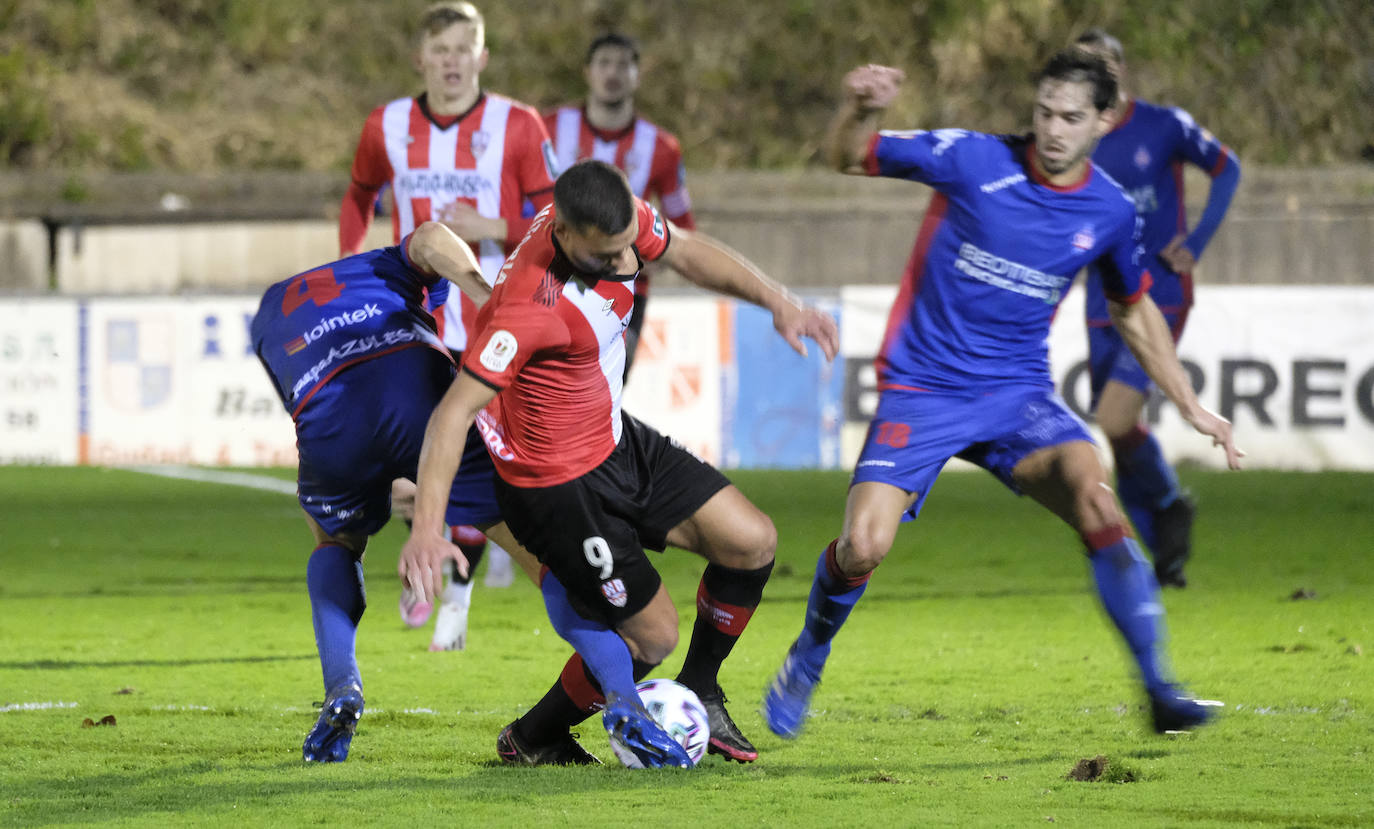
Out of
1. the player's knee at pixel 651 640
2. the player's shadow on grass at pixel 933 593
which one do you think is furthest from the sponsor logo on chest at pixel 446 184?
the player's knee at pixel 651 640

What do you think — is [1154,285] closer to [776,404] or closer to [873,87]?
[873,87]

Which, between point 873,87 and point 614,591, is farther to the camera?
point 873,87

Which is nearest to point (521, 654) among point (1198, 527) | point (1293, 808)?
point (1293, 808)

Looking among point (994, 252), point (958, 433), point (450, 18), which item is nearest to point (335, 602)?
point (958, 433)

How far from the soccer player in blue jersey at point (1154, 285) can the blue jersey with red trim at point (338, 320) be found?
134 inches

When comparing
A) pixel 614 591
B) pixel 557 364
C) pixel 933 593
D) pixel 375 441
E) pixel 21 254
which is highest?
pixel 557 364

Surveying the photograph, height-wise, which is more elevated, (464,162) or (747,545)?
(464,162)

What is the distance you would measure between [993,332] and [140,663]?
3.00m

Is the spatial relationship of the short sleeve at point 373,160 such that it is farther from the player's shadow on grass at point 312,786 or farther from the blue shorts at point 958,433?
the player's shadow on grass at point 312,786

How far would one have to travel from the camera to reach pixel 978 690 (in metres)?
5.27

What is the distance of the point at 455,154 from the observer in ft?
21.5

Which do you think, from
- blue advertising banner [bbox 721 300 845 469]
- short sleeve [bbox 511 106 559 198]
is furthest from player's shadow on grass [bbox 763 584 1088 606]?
blue advertising banner [bbox 721 300 845 469]

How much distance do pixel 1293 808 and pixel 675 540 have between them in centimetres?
151

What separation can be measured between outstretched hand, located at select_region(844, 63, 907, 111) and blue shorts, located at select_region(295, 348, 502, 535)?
124cm
